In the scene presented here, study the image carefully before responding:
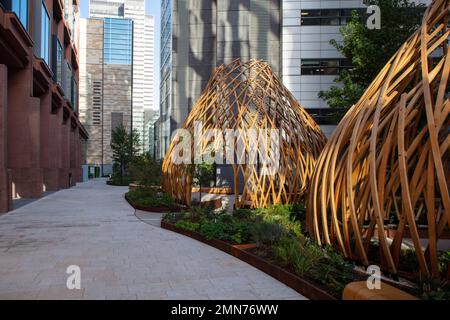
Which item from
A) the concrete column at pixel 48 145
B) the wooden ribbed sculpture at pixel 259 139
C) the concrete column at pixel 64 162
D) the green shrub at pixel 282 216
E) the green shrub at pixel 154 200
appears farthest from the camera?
the concrete column at pixel 64 162

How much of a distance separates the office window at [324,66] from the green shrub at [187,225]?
832 inches

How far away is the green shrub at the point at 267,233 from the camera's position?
840 cm

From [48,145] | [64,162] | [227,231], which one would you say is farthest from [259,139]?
[64,162]

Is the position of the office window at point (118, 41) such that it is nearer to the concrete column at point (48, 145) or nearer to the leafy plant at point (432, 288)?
the concrete column at point (48, 145)

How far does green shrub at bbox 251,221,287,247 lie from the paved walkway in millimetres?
751

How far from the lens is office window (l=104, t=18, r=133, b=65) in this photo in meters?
95.6

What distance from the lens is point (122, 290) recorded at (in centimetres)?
607

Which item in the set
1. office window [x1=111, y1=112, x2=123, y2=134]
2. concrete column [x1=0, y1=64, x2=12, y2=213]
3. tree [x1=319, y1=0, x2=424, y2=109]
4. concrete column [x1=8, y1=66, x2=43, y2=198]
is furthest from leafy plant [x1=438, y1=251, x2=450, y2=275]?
office window [x1=111, y1=112, x2=123, y2=134]

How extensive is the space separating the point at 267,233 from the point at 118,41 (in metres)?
100.0

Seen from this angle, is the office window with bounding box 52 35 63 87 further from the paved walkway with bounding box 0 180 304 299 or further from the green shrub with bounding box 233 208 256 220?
the green shrub with bounding box 233 208 256 220

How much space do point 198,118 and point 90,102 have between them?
82.0m

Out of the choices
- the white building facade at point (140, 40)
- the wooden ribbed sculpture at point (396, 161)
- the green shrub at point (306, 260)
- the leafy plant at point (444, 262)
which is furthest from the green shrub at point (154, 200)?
the white building facade at point (140, 40)

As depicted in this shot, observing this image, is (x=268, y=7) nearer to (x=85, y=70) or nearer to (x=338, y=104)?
(x=338, y=104)

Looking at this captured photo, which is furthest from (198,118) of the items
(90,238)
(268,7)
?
(268,7)
